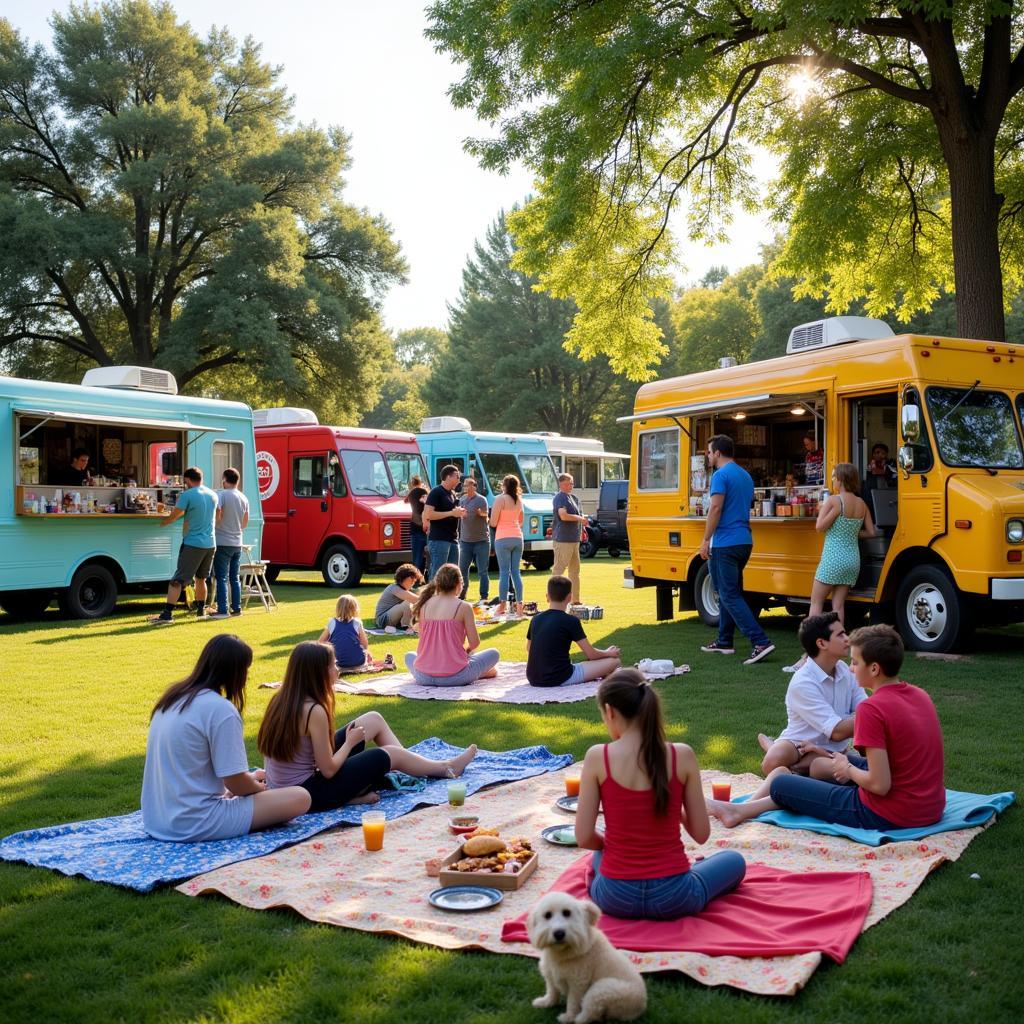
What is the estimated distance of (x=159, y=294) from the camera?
102ft

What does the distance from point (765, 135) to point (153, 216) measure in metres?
20.0

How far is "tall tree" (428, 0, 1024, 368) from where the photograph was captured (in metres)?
13.6

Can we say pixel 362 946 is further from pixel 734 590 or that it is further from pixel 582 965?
pixel 734 590

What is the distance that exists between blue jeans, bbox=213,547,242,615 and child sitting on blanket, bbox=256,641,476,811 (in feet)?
31.1

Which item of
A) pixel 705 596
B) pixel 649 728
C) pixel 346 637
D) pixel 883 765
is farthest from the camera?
pixel 705 596

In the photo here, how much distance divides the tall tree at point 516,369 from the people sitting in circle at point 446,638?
37440 millimetres

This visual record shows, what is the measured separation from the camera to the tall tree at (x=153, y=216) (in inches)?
1114

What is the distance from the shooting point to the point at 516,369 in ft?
153

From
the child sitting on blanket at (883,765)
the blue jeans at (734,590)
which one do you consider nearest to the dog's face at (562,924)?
the child sitting on blanket at (883,765)

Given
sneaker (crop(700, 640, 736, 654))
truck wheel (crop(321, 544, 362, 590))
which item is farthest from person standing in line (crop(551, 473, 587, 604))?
truck wheel (crop(321, 544, 362, 590))

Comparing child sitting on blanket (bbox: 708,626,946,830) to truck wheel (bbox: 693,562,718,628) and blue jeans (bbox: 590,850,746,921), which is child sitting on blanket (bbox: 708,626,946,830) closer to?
blue jeans (bbox: 590,850,746,921)

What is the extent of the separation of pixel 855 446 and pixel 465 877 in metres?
8.00

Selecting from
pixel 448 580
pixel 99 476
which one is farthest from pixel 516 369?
pixel 448 580

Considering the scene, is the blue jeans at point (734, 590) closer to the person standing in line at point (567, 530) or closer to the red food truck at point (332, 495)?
the person standing in line at point (567, 530)
